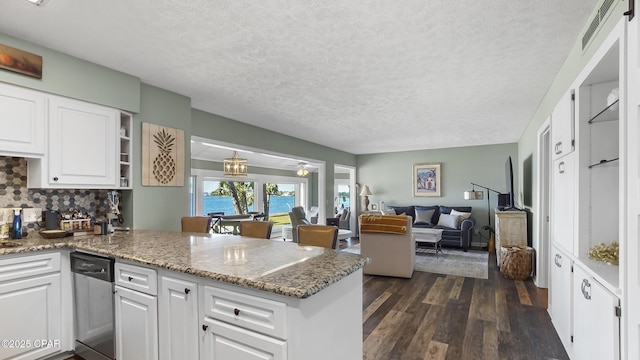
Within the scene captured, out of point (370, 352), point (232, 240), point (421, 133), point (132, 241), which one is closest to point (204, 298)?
point (232, 240)

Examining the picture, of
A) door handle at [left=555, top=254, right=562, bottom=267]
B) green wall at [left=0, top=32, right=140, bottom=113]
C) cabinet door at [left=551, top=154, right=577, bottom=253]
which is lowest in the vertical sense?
door handle at [left=555, top=254, right=562, bottom=267]

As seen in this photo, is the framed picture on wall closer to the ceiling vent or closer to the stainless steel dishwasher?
the ceiling vent

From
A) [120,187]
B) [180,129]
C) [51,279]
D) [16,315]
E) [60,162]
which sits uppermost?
[180,129]

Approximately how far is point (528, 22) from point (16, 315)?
4156 mm

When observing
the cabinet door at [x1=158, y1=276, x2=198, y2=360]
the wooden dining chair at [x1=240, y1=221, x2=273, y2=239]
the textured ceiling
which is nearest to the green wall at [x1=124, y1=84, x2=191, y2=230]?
the textured ceiling

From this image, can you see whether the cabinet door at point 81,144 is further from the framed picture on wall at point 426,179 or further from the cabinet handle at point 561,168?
the framed picture on wall at point 426,179

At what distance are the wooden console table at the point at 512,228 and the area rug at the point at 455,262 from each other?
63 cm

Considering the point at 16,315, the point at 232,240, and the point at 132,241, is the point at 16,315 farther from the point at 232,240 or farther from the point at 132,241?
the point at 232,240

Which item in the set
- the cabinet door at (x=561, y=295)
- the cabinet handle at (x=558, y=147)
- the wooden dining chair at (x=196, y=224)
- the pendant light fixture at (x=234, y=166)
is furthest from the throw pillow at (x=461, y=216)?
the wooden dining chair at (x=196, y=224)

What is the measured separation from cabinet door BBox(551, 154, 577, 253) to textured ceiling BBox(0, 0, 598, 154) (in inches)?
38.4

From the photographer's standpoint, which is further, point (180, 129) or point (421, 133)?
point (421, 133)

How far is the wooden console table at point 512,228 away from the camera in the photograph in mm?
4695

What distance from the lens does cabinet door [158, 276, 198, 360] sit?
5.39ft

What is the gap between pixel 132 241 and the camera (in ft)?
7.96
